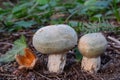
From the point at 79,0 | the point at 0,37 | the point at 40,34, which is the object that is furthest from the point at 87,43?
the point at 79,0

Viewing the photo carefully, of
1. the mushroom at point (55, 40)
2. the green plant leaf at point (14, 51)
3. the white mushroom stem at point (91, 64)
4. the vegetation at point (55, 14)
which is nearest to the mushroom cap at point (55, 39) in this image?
the mushroom at point (55, 40)

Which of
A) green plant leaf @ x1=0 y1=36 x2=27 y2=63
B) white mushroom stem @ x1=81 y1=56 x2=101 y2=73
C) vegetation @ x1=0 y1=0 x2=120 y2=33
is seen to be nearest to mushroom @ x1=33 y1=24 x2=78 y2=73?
white mushroom stem @ x1=81 y1=56 x2=101 y2=73

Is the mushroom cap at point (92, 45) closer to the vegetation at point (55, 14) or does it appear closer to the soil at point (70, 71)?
the soil at point (70, 71)

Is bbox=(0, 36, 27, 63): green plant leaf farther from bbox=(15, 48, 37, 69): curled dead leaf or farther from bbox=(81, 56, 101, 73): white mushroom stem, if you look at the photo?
bbox=(81, 56, 101, 73): white mushroom stem

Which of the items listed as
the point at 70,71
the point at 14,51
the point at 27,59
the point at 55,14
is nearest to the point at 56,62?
the point at 70,71

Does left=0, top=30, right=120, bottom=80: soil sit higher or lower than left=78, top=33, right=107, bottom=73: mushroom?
lower

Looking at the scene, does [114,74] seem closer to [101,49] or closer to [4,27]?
[101,49]
